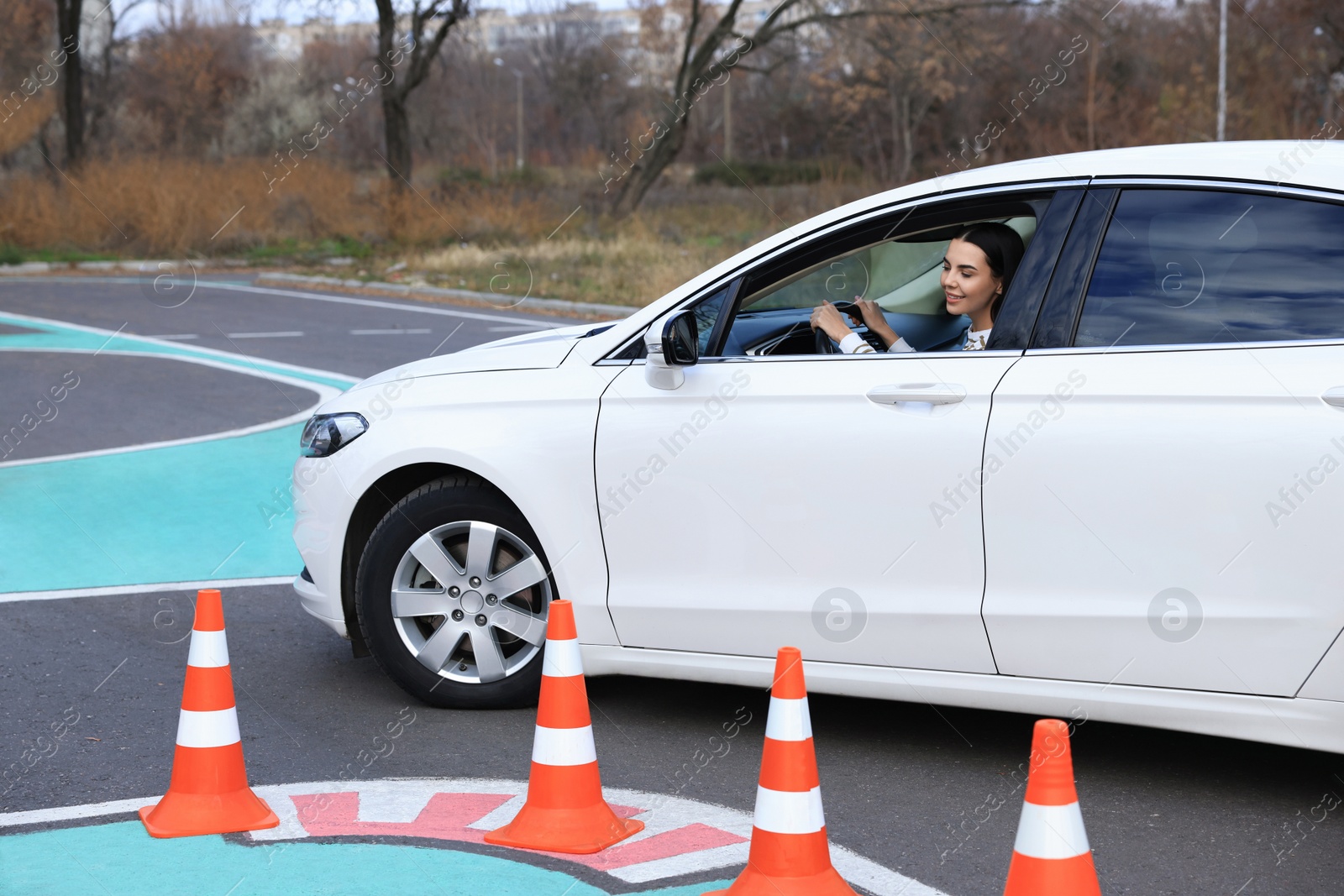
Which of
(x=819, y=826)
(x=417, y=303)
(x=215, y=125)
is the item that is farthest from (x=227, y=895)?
(x=215, y=125)

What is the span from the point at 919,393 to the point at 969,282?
67 centimetres

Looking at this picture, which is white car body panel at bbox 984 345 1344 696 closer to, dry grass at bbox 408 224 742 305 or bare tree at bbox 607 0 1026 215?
dry grass at bbox 408 224 742 305

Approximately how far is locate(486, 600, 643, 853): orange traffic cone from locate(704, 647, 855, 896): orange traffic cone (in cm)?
56

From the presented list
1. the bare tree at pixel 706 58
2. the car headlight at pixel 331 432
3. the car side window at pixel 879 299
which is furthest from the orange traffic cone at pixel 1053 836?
the bare tree at pixel 706 58

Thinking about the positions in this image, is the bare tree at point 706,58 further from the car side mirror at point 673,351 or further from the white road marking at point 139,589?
the car side mirror at point 673,351

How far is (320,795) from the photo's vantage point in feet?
13.1

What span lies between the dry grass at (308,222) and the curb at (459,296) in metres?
1.52

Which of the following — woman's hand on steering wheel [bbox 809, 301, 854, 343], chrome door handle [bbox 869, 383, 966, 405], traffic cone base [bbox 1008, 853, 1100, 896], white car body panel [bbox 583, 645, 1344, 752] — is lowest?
white car body panel [bbox 583, 645, 1344, 752]

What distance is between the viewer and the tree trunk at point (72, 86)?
115 feet

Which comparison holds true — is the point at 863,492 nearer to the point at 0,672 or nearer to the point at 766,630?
the point at 766,630

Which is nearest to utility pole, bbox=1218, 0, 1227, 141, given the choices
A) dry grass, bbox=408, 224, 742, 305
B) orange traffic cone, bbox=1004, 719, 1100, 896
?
dry grass, bbox=408, 224, 742, 305

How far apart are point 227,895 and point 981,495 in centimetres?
216

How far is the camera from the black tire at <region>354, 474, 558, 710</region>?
4.58 metres

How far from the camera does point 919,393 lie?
395cm
